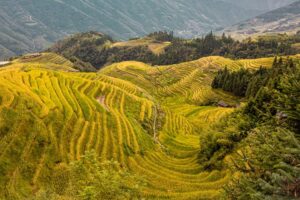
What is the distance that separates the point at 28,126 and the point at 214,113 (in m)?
61.0

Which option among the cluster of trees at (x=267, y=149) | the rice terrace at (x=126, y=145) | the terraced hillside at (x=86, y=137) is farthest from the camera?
the terraced hillside at (x=86, y=137)

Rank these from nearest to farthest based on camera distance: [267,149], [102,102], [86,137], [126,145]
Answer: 1. [267,149]
2. [86,137]
3. [126,145]
4. [102,102]

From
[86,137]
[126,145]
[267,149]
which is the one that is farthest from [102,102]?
[267,149]

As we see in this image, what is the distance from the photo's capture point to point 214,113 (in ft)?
301

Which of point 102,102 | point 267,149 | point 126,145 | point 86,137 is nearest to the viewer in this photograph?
point 267,149

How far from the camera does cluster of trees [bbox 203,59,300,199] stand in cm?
1244

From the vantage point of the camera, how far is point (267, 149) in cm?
1778

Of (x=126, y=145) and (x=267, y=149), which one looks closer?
(x=267, y=149)

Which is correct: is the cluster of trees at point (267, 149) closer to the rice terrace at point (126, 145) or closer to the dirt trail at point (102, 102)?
the rice terrace at point (126, 145)

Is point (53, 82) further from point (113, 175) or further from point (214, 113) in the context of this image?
point (214, 113)

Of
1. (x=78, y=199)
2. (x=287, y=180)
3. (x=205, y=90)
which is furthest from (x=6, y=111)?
(x=205, y=90)

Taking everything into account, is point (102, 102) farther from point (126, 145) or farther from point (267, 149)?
point (267, 149)

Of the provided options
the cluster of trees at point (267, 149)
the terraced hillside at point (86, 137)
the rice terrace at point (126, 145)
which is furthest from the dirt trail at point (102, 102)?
the cluster of trees at point (267, 149)

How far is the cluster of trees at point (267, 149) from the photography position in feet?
40.8
